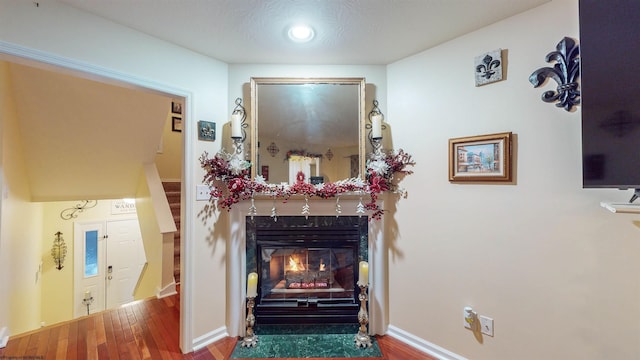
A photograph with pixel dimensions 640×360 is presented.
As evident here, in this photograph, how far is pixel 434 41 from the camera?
5.47 feet

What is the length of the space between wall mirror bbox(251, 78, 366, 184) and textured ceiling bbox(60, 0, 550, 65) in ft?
0.80

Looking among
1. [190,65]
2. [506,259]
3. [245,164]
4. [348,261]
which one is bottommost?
Result: [348,261]

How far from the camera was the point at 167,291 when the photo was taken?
2.77m

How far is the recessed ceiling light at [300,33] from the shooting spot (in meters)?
1.50

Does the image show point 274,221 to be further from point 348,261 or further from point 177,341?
point 177,341

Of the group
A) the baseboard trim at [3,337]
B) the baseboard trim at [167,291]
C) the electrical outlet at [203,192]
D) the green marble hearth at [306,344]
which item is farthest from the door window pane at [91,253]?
the green marble hearth at [306,344]

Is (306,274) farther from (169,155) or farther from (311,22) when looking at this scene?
(169,155)

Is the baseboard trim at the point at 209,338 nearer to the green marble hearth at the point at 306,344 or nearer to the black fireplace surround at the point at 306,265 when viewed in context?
the green marble hearth at the point at 306,344

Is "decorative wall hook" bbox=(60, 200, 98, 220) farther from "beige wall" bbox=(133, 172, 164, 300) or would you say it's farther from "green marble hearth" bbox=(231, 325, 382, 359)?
"green marble hearth" bbox=(231, 325, 382, 359)

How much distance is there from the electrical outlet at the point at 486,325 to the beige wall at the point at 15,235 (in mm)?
3522

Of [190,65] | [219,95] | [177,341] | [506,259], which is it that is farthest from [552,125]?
[177,341]

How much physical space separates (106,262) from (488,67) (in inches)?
235

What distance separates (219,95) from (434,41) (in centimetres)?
165

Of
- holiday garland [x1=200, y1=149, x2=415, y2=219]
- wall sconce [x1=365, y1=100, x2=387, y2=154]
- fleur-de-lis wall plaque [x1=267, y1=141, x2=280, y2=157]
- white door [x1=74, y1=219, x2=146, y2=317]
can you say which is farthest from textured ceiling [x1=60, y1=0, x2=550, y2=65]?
white door [x1=74, y1=219, x2=146, y2=317]
